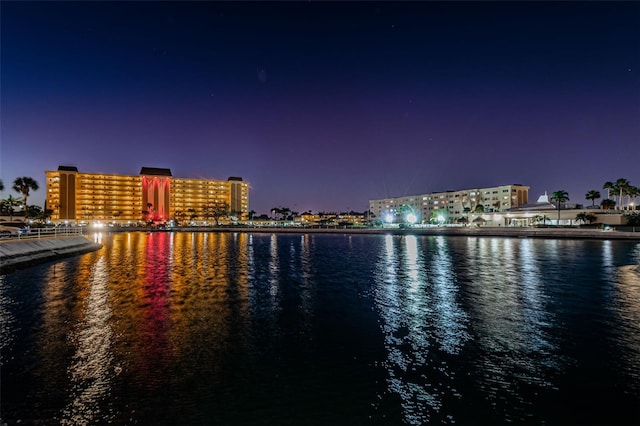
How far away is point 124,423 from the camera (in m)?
6.38

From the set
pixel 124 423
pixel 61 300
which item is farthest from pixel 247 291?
pixel 124 423

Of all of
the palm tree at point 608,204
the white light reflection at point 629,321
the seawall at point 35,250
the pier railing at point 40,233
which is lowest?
the white light reflection at point 629,321

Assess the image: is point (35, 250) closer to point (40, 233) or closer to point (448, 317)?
point (40, 233)

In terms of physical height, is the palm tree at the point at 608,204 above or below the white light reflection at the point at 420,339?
above

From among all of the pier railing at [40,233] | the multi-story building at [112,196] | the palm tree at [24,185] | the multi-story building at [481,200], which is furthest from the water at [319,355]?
the multi-story building at [112,196]

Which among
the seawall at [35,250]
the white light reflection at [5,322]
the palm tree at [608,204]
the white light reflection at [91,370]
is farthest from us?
the palm tree at [608,204]

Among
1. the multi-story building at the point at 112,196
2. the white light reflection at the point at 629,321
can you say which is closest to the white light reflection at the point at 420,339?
the white light reflection at the point at 629,321

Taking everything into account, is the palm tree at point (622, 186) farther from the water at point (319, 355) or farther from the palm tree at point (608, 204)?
the water at point (319, 355)

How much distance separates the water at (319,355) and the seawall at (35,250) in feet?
33.2

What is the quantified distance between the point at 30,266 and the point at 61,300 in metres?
17.4

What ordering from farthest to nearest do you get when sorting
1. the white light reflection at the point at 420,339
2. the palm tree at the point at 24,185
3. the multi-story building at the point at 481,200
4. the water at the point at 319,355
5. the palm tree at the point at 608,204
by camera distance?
the multi-story building at the point at 481,200 → the palm tree at the point at 608,204 → the palm tree at the point at 24,185 → the white light reflection at the point at 420,339 → the water at the point at 319,355

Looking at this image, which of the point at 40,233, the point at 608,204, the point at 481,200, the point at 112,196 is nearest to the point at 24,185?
the point at 40,233

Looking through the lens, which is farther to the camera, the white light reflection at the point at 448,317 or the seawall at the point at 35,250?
the seawall at the point at 35,250

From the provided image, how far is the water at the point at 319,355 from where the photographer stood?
6.91 m
